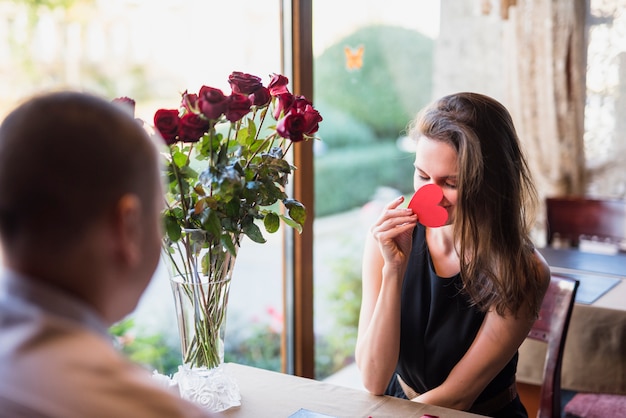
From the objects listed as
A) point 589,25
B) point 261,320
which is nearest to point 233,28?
point 261,320

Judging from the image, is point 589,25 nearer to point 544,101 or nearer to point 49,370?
point 544,101

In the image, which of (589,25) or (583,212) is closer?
(583,212)

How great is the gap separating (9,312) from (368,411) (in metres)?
0.95

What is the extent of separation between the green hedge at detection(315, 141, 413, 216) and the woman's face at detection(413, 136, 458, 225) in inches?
60.3

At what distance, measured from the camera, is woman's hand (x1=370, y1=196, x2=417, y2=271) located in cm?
175

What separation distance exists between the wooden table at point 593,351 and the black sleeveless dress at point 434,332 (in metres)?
0.65

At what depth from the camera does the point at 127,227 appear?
29.9 inches

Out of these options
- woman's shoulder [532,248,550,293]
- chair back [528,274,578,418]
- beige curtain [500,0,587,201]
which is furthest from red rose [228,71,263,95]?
beige curtain [500,0,587,201]

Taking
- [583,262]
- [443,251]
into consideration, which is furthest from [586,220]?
[443,251]

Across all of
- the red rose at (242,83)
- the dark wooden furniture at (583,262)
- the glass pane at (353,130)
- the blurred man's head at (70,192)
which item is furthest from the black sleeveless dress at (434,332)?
the glass pane at (353,130)

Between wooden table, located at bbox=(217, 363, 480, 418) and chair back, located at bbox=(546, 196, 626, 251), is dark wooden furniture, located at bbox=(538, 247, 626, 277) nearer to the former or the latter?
chair back, located at bbox=(546, 196, 626, 251)

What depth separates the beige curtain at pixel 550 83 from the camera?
4.20m

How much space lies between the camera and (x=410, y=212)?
1736 mm

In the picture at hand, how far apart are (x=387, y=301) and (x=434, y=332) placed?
0.18 metres
